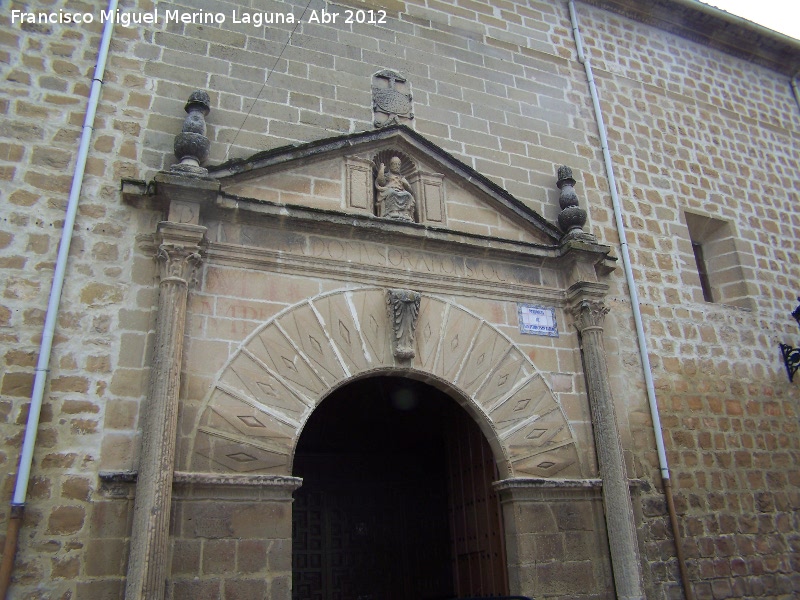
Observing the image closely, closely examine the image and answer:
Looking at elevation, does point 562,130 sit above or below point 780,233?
above

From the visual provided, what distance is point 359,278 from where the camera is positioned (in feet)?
17.7

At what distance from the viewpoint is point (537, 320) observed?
5.93 m

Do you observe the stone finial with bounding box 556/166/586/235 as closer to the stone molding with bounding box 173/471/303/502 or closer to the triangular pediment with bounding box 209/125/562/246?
the triangular pediment with bounding box 209/125/562/246

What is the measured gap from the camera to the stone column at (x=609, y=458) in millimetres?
5184

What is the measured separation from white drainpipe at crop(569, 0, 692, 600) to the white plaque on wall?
Answer: 0.94m

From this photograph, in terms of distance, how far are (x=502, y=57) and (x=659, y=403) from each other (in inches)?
151

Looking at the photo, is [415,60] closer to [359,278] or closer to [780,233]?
[359,278]


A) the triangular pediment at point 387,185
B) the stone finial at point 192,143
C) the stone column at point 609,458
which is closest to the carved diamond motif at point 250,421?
the triangular pediment at point 387,185

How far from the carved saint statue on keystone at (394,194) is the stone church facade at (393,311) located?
0.09 ft

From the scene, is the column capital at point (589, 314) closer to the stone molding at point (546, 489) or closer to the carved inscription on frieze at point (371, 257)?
the carved inscription on frieze at point (371, 257)

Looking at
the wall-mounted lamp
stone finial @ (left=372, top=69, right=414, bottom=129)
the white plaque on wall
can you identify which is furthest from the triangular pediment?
the wall-mounted lamp

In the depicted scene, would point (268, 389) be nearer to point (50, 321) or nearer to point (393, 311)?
point (393, 311)

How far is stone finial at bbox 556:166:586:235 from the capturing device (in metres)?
6.28

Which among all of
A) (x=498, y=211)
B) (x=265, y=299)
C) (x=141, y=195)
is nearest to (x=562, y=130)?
(x=498, y=211)
